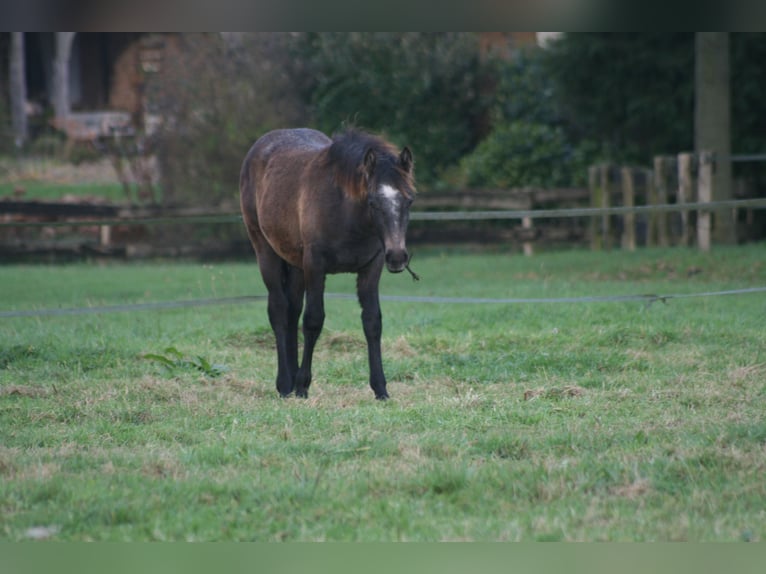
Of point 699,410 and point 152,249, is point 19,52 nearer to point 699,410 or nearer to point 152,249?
point 152,249

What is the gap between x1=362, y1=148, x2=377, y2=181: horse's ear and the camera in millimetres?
6844

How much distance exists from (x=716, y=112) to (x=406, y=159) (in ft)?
35.4

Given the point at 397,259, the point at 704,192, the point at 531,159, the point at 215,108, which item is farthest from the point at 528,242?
the point at 397,259

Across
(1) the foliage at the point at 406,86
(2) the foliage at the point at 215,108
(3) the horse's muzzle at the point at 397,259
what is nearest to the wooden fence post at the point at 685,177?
(1) the foliage at the point at 406,86

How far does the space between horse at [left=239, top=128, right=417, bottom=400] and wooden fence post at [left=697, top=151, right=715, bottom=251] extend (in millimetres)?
8626

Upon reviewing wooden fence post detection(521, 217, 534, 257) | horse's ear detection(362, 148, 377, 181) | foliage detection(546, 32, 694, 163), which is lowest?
wooden fence post detection(521, 217, 534, 257)

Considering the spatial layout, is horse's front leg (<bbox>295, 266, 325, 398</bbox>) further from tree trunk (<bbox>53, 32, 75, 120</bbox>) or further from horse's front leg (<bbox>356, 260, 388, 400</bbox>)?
tree trunk (<bbox>53, 32, 75, 120</bbox>)

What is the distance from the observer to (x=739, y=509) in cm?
451

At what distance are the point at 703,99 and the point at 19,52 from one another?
1565cm

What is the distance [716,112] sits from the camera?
16375mm

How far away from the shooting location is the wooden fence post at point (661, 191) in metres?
16.2

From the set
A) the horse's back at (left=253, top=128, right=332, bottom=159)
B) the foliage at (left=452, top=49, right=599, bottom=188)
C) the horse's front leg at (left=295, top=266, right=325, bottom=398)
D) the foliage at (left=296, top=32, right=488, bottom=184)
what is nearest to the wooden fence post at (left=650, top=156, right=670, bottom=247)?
the foliage at (left=452, top=49, right=599, bottom=188)

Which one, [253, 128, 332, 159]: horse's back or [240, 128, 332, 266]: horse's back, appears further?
[253, 128, 332, 159]: horse's back

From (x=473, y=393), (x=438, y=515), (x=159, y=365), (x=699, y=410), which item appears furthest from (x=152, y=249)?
(x=438, y=515)
